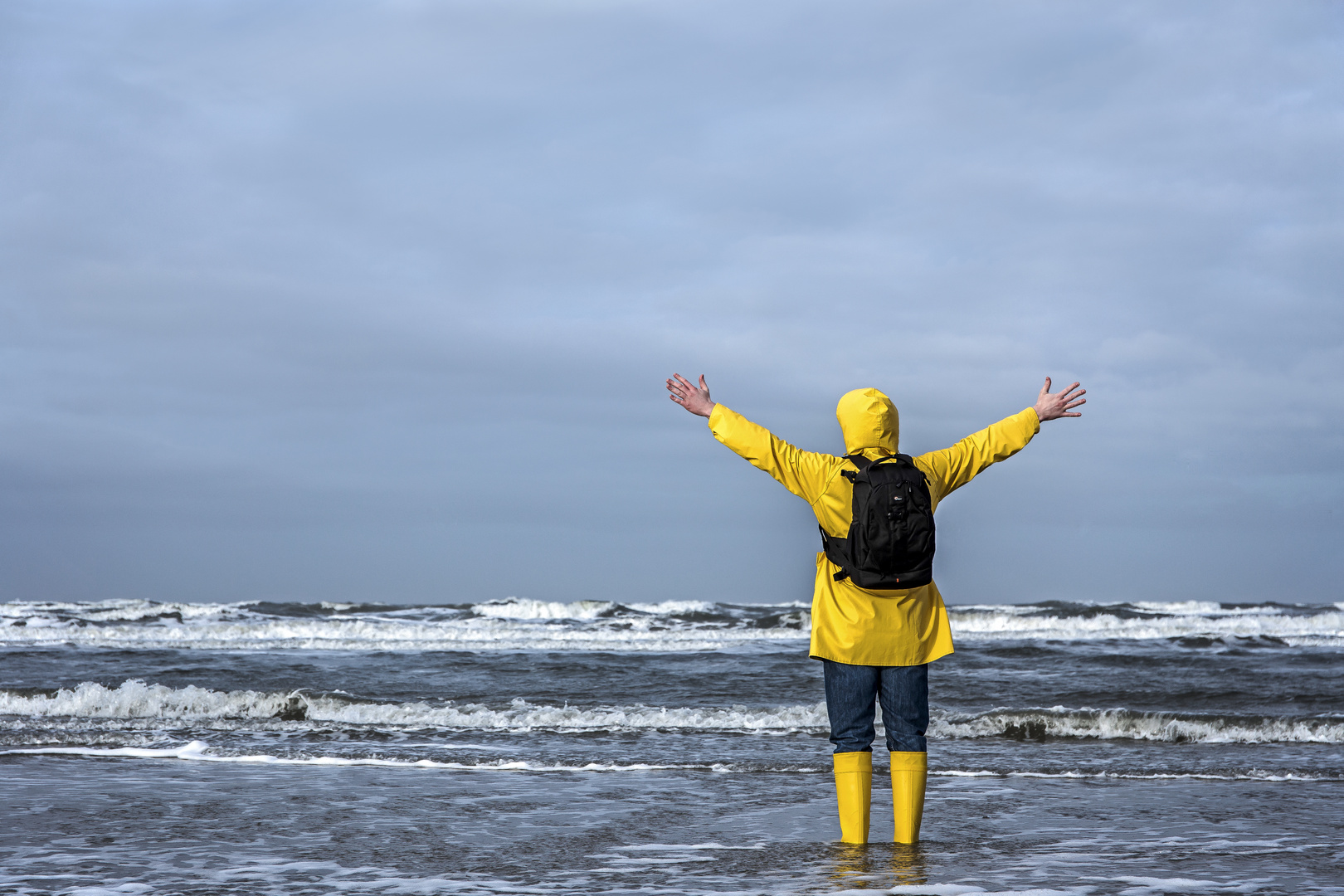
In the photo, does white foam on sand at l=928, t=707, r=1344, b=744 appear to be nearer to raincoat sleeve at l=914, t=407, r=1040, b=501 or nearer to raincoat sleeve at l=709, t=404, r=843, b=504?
raincoat sleeve at l=914, t=407, r=1040, b=501

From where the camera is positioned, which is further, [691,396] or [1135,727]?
[1135,727]

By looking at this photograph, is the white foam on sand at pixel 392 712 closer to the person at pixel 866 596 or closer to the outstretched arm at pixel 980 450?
the person at pixel 866 596

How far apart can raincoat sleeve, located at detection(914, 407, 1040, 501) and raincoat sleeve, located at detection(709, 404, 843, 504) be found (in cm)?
41

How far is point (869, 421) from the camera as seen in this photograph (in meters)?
4.07

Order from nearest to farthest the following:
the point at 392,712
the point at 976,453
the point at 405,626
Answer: the point at 976,453 → the point at 392,712 → the point at 405,626

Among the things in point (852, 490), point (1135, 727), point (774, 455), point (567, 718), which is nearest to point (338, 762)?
point (567, 718)

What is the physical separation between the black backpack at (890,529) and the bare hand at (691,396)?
0.67 m

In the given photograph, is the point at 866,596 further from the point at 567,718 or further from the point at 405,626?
the point at 405,626

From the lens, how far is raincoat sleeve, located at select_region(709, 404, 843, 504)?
398cm

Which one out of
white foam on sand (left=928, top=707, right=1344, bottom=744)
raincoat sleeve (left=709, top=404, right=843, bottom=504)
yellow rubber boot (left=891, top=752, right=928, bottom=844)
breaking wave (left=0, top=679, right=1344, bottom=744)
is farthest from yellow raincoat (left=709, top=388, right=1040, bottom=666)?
Answer: white foam on sand (left=928, top=707, right=1344, bottom=744)

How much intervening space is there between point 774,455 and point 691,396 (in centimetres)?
45

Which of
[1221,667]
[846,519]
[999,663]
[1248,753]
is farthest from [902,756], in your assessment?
[1221,667]

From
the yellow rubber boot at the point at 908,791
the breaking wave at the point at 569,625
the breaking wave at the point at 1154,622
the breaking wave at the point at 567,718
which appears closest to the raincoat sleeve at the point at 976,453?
the yellow rubber boot at the point at 908,791

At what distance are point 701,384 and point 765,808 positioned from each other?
2.97 m
